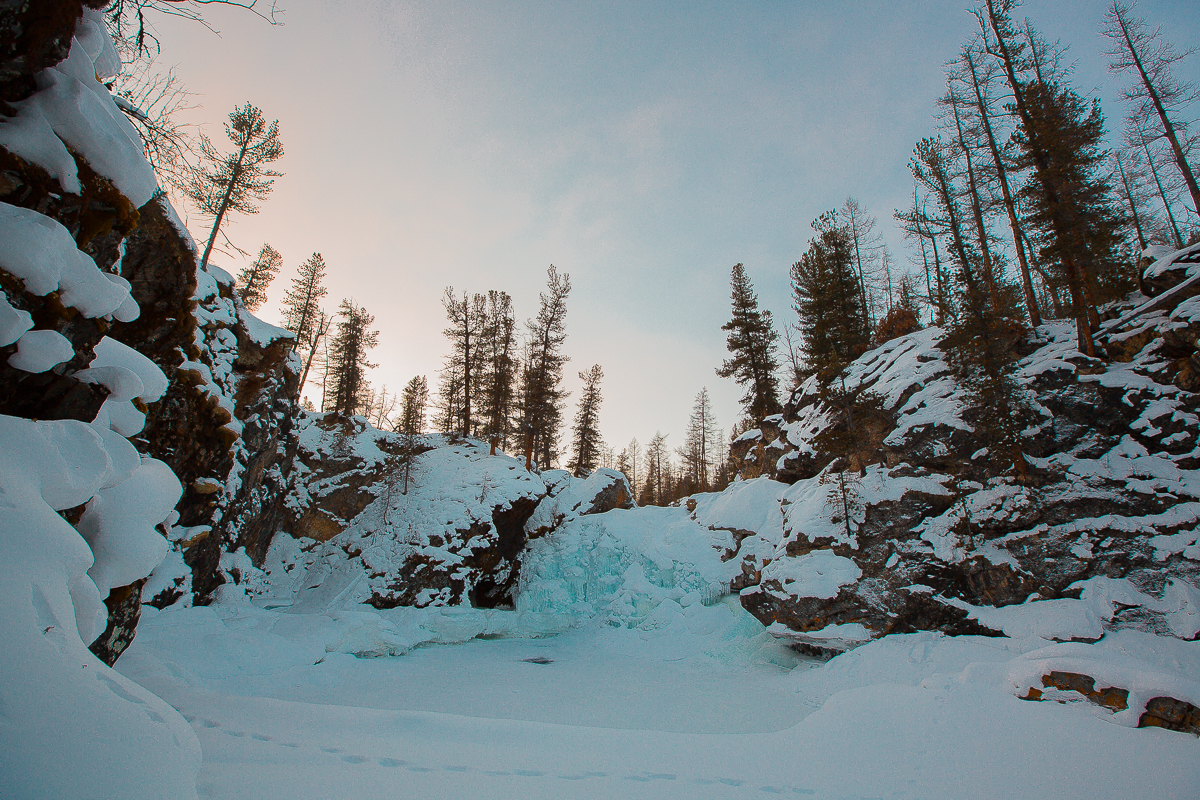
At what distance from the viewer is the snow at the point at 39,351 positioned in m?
2.61

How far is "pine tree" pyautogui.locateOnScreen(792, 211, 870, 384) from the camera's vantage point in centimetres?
1583

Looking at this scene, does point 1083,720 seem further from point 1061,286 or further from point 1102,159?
point 1102,159

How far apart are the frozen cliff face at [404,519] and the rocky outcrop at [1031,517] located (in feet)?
29.9

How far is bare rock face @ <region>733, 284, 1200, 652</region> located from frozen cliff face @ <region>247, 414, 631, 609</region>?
354 inches

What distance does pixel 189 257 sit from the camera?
6840 millimetres

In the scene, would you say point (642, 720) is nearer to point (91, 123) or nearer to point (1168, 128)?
point (91, 123)

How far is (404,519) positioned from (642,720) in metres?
11.7

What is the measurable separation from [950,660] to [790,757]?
5350mm

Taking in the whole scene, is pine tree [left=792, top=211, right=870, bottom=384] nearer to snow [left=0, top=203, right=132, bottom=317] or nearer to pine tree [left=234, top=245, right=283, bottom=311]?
Answer: snow [left=0, top=203, right=132, bottom=317]

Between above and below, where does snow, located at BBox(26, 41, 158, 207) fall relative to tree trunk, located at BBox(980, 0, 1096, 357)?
below

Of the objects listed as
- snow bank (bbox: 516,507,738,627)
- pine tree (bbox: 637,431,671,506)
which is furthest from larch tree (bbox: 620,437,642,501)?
snow bank (bbox: 516,507,738,627)

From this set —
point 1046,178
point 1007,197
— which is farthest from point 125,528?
point 1007,197

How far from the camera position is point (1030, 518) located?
377 inches

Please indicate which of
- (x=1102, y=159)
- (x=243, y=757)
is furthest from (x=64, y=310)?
(x=1102, y=159)
